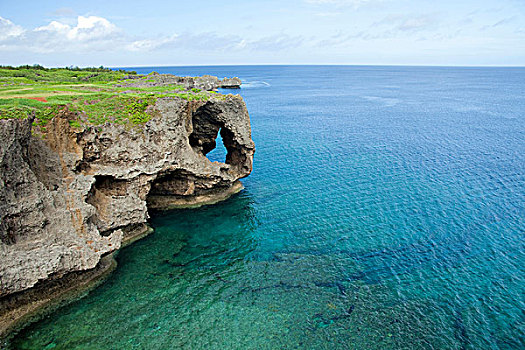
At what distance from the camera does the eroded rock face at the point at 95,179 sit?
22656 millimetres

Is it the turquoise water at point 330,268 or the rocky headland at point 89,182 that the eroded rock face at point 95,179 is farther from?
the turquoise water at point 330,268

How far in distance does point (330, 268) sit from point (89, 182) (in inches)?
808

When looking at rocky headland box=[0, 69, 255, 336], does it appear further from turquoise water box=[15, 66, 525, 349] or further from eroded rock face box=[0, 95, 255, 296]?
turquoise water box=[15, 66, 525, 349]

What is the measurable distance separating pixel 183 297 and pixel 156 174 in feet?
41.7

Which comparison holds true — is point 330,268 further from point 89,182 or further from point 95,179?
point 95,179

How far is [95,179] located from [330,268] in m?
20.7

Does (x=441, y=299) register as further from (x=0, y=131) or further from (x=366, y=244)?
(x=0, y=131)

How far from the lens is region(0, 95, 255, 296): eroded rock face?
22656mm

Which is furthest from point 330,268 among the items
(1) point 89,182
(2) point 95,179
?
(2) point 95,179

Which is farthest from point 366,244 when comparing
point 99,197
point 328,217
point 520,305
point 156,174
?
point 99,197

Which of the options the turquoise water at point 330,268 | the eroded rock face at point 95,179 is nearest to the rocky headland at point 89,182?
the eroded rock face at point 95,179

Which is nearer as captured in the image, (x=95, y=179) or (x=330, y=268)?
(x=330, y=268)

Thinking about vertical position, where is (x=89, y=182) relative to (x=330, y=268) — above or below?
above

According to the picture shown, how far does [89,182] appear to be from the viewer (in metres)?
28.0
